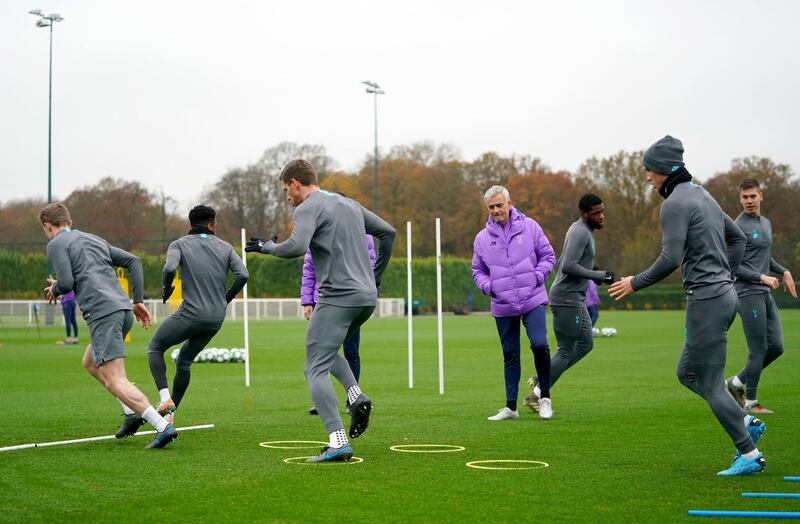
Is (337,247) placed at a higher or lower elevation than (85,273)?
higher

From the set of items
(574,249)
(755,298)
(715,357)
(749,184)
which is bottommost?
(715,357)

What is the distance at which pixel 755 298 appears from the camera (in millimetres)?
11500

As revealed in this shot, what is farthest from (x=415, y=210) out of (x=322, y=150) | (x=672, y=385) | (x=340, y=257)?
(x=340, y=257)

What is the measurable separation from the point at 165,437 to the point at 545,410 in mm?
4059

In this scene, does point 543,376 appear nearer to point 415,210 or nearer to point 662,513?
point 662,513

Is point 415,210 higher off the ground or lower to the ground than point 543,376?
higher

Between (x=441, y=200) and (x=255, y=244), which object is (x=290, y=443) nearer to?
(x=255, y=244)

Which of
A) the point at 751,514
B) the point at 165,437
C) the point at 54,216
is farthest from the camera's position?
the point at 54,216

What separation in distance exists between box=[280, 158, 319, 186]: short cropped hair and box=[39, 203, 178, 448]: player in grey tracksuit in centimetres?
189

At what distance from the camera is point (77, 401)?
13820mm

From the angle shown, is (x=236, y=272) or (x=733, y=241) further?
(x=236, y=272)

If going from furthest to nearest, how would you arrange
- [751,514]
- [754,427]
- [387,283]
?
[387,283]
[754,427]
[751,514]

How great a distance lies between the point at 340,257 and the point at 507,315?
3551 mm

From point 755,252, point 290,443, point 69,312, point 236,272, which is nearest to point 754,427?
point 290,443
